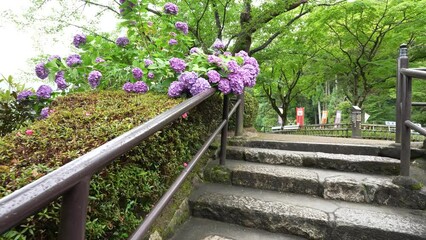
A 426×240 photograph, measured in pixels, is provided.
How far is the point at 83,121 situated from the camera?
5.02ft

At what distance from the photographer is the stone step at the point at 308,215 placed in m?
1.50

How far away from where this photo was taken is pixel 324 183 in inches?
76.3

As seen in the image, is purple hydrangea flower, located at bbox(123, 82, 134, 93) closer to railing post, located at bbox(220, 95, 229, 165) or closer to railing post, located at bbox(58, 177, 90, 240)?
railing post, located at bbox(220, 95, 229, 165)

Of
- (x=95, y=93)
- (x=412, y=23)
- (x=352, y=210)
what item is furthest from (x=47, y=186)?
(x=412, y=23)

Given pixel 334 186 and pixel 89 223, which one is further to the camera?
pixel 334 186

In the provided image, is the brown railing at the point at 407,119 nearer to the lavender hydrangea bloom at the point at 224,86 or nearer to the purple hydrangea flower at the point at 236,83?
the purple hydrangea flower at the point at 236,83

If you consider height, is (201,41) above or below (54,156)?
→ above

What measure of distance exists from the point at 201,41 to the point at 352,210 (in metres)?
4.99

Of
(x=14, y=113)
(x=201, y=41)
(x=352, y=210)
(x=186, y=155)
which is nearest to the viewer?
(x=352, y=210)

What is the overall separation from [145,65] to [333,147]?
209cm

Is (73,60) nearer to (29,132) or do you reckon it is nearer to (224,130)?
(29,132)

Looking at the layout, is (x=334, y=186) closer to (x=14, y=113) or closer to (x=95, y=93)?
(x=95, y=93)

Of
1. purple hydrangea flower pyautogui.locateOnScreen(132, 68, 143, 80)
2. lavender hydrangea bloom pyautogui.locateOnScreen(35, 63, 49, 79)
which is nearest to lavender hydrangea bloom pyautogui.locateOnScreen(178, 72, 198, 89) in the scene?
purple hydrangea flower pyautogui.locateOnScreen(132, 68, 143, 80)

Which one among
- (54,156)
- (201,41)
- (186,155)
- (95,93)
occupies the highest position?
(201,41)
